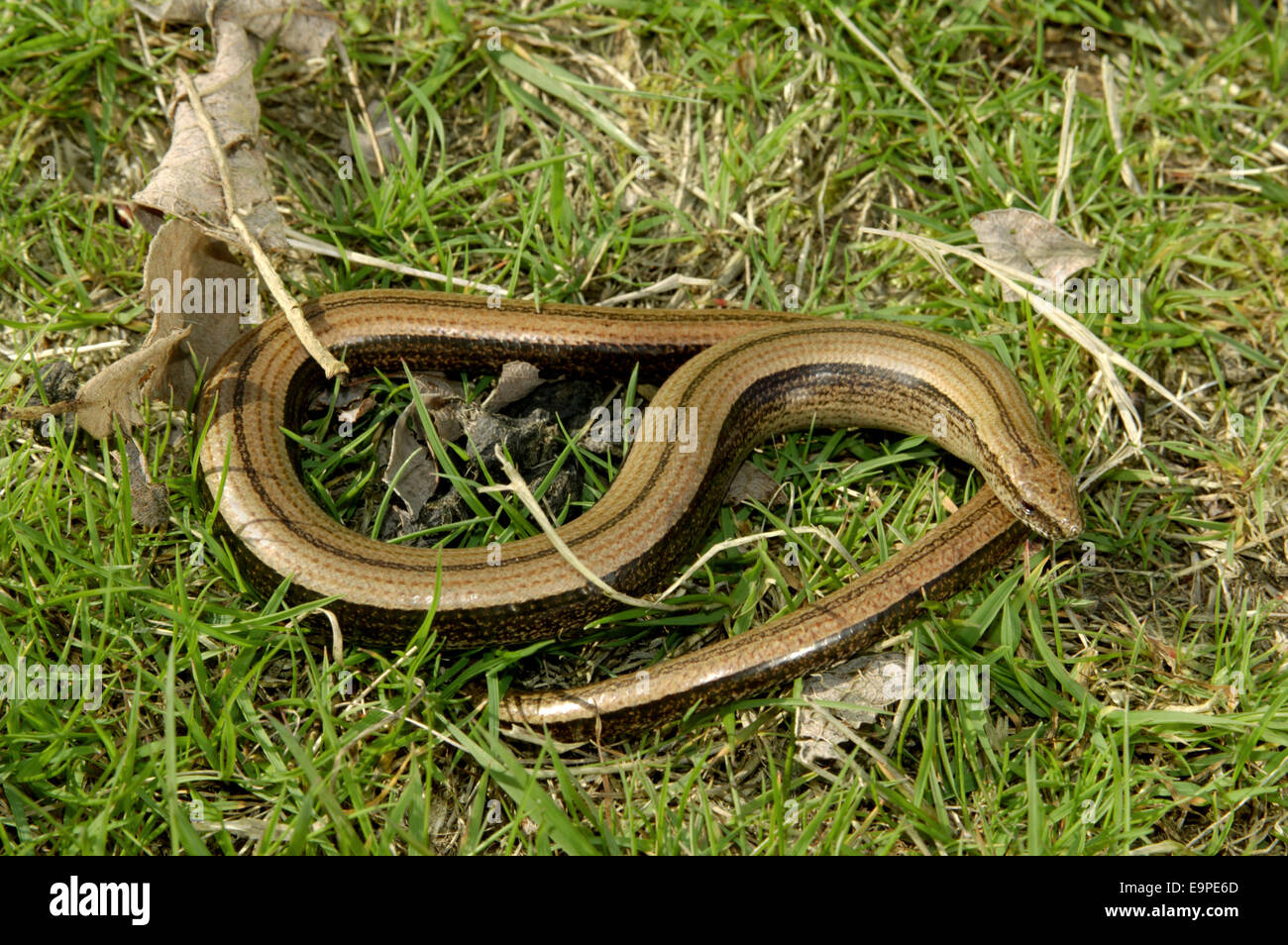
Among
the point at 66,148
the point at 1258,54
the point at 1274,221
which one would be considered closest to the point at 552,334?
the point at 66,148

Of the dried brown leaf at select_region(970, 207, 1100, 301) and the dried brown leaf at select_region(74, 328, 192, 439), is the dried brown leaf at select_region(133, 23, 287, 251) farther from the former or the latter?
the dried brown leaf at select_region(970, 207, 1100, 301)

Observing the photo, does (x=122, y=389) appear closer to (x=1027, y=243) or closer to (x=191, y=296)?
(x=191, y=296)

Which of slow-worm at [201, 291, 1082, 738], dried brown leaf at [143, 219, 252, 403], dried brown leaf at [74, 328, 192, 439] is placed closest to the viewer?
slow-worm at [201, 291, 1082, 738]

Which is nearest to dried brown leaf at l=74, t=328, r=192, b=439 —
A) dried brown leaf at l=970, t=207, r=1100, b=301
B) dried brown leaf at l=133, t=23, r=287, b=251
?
dried brown leaf at l=133, t=23, r=287, b=251

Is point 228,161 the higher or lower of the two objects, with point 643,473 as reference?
higher

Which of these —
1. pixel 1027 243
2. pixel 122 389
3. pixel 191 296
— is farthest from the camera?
pixel 1027 243

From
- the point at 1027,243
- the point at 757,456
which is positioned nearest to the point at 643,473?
the point at 757,456

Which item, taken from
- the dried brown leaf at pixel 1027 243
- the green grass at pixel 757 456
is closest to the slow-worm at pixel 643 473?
the green grass at pixel 757 456
